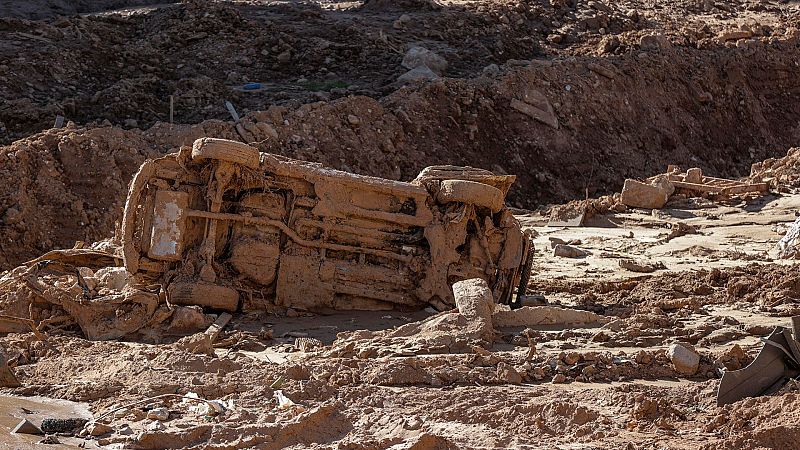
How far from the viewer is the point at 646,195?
1656cm

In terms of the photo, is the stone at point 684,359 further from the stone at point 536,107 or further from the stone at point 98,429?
the stone at point 536,107

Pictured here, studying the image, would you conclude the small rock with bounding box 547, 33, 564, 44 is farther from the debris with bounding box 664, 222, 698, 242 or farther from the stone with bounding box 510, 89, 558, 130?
the debris with bounding box 664, 222, 698, 242

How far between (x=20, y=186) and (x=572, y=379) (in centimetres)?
990

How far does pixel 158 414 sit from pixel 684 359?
11.6 ft

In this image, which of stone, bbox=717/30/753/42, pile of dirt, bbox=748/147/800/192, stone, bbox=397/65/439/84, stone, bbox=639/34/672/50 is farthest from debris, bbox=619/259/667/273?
stone, bbox=717/30/753/42

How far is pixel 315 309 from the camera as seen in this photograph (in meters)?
11.0

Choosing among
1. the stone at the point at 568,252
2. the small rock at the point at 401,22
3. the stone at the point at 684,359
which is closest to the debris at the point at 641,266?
the stone at the point at 568,252

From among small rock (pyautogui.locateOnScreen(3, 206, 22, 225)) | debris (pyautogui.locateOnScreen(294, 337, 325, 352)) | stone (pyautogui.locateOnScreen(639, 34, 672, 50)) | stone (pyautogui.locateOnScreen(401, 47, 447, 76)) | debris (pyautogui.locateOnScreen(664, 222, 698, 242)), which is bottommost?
small rock (pyautogui.locateOnScreen(3, 206, 22, 225))

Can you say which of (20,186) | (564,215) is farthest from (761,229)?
(20,186)

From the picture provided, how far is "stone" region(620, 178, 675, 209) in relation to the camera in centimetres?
1650

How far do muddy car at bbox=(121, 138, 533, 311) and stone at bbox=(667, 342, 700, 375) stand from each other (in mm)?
3121

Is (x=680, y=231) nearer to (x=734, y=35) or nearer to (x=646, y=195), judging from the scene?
(x=646, y=195)

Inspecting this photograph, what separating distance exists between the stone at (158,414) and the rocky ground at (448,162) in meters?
0.02

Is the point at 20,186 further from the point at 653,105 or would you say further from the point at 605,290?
the point at 653,105
